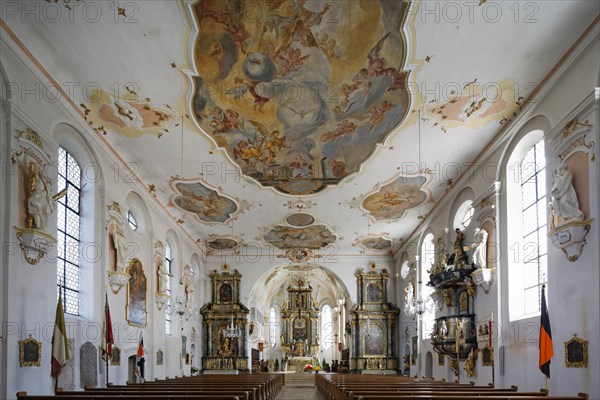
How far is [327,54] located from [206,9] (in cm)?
267

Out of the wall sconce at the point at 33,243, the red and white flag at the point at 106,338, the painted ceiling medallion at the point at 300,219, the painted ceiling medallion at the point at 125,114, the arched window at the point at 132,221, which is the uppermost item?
the painted ceiling medallion at the point at 125,114

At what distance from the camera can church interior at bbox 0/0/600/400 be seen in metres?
10.6

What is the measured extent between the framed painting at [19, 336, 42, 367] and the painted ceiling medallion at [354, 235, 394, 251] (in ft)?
62.9

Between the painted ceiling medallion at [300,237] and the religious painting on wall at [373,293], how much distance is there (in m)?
4.21

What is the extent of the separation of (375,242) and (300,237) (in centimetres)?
403

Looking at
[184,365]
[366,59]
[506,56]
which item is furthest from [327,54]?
[184,365]

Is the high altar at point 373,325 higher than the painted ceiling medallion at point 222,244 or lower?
lower

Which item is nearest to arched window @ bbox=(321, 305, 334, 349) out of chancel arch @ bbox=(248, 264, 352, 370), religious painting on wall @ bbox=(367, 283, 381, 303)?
chancel arch @ bbox=(248, 264, 352, 370)

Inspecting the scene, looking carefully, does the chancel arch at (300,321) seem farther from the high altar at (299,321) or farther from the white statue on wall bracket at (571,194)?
the white statue on wall bracket at (571,194)

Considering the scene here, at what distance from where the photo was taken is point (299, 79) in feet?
41.9

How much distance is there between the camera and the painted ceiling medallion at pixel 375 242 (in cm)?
2883

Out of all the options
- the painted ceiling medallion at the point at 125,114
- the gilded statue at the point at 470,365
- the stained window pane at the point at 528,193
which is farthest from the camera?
the gilded statue at the point at 470,365

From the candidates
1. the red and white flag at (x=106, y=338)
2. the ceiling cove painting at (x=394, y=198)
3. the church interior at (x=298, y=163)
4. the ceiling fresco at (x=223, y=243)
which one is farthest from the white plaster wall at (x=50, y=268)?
the ceiling cove painting at (x=394, y=198)

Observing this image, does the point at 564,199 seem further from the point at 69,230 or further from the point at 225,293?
the point at 225,293
